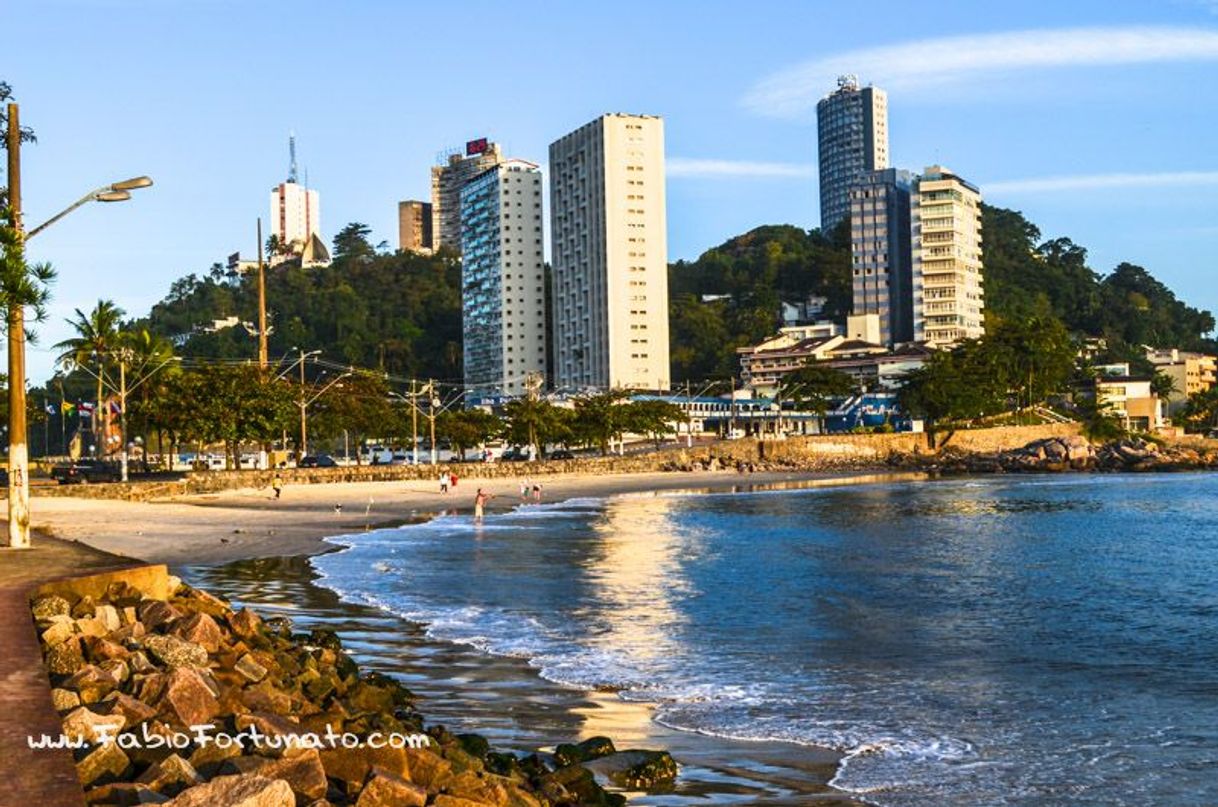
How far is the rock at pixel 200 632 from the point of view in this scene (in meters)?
14.5

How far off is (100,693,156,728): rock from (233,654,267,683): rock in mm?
2604

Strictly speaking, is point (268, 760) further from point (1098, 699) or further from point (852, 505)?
point (852, 505)

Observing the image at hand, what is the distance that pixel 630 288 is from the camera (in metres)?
195

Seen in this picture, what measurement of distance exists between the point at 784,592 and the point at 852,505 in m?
44.0

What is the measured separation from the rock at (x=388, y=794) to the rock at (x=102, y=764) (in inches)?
Answer: 66.3

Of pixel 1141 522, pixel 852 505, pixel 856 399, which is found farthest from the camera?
pixel 856 399

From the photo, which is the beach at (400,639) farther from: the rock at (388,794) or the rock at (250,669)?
the rock at (388,794)

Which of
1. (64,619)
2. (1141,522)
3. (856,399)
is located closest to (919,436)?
(856,399)

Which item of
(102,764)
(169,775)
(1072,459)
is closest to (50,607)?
(102,764)

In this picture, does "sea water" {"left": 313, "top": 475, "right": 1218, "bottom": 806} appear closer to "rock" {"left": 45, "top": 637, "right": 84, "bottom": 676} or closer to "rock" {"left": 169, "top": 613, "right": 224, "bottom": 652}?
"rock" {"left": 169, "top": 613, "right": 224, "bottom": 652}

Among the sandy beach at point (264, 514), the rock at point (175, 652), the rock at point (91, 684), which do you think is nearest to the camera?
the rock at point (91, 684)

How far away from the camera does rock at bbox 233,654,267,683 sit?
1324 centimetres

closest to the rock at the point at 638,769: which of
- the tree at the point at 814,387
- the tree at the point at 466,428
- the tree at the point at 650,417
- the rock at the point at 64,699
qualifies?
the rock at the point at 64,699

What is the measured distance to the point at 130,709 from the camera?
1032 cm
